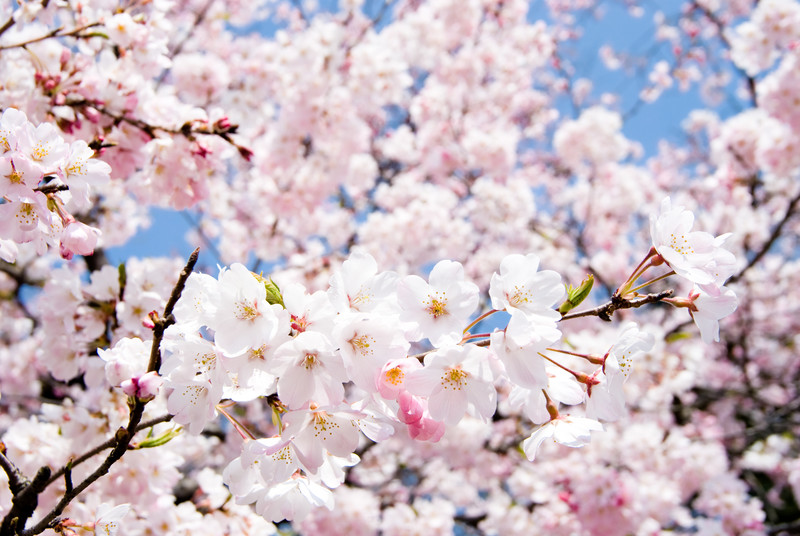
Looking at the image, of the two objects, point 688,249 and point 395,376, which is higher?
point 688,249

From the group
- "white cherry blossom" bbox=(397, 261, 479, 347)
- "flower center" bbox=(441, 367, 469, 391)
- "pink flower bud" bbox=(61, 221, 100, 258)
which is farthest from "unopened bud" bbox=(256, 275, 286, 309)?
"pink flower bud" bbox=(61, 221, 100, 258)

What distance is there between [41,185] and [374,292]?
39.3 inches

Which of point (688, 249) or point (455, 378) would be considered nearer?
point (455, 378)

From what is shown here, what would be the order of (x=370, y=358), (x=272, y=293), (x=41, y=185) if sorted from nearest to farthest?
(x=370, y=358) < (x=272, y=293) < (x=41, y=185)

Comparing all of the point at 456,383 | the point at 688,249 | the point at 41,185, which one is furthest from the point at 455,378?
the point at 41,185

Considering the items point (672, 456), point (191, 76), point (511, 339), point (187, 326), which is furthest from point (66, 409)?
point (672, 456)

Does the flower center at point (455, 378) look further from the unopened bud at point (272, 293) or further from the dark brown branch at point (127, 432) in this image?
the dark brown branch at point (127, 432)

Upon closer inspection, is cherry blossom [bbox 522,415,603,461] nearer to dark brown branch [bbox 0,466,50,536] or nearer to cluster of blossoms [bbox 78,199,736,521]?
cluster of blossoms [bbox 78,199,736,521]

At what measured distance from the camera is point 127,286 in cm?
218

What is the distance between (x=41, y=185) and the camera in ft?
4.72

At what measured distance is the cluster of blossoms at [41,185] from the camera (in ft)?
4.37

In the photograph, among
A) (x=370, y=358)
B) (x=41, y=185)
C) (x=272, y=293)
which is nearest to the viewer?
(x=370, y=358)

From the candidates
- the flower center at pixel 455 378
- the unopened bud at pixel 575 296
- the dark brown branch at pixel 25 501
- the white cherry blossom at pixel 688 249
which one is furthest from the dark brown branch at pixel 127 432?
the white cherry blossom at pixel 688 249

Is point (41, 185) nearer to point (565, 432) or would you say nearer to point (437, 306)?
point (437, 306)
